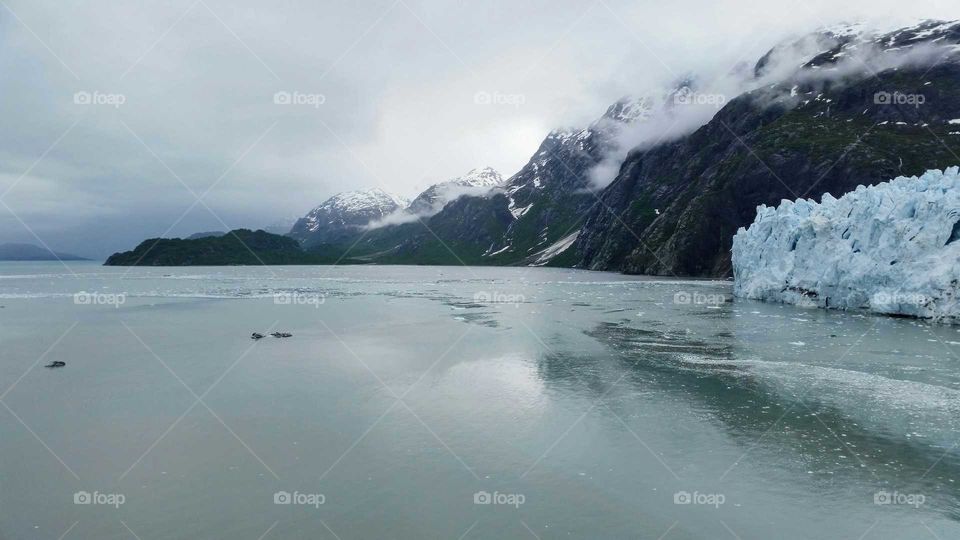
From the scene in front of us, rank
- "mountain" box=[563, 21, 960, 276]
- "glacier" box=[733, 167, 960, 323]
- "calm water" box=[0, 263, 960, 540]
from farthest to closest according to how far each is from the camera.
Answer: "mountain" box=[563, 21, 960, 276]
"glacier" box=[733, 167, 960, 323]
"calm water" box=[0, 263, 960, 540]

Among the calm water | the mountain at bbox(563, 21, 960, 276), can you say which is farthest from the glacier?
the mountain at bbox(563, 21, 960, 276)

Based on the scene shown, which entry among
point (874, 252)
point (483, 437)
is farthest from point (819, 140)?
point (483, 437)

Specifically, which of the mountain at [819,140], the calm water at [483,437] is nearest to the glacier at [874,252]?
the calm water at [483,437]

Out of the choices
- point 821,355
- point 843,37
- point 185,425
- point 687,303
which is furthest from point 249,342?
point 843,37

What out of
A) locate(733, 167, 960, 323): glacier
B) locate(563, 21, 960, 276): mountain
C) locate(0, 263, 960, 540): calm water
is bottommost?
locate(0, 263, 960, 540): calm water

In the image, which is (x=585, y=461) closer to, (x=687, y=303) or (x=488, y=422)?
(x=488, y=422)

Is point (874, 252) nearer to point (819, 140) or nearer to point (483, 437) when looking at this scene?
point (483, 437)

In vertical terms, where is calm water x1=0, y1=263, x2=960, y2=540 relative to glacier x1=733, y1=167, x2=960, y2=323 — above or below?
below

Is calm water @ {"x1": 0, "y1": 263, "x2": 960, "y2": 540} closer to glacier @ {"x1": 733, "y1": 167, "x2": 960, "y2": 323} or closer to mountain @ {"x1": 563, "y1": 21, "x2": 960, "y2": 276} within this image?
glacier @ {"x1": 733, "y1": 167, "x2": 960, "y2": 323}
